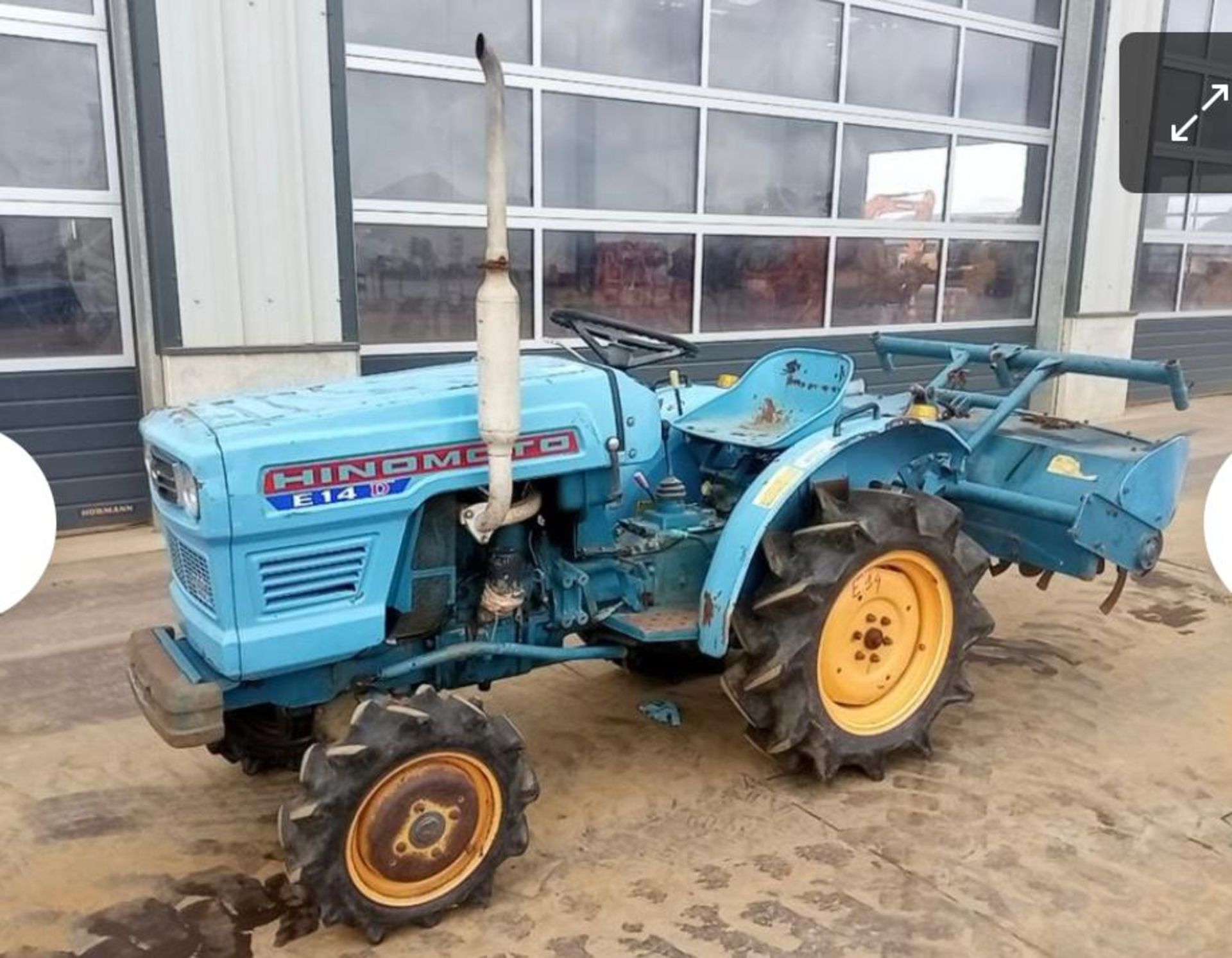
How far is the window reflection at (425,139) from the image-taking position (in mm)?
6055

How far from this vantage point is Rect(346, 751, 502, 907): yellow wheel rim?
2.32 meters

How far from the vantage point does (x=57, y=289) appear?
18.2ft

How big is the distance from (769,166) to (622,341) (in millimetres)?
5073

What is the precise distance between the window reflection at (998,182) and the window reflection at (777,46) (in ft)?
5.53

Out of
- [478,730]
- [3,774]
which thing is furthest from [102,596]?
[478,730]

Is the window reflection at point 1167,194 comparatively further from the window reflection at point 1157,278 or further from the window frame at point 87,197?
the window frame at point 87,197

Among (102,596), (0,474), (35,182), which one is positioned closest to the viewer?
(0,474)

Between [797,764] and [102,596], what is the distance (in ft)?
10.6

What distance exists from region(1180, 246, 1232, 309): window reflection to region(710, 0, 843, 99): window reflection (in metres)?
5.30

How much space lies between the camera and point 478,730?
7.85 ft

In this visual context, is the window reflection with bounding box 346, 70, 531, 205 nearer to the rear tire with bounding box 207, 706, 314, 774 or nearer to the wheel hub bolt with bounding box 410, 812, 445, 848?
the rear tire with bounding box 207, 706, 314, 774

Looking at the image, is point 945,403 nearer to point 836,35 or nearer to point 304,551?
point 304,551

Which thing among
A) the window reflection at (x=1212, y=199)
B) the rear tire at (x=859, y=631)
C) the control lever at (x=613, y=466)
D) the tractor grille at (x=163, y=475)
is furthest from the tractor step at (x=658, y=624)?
the window reflection at (x=1212, y=199)

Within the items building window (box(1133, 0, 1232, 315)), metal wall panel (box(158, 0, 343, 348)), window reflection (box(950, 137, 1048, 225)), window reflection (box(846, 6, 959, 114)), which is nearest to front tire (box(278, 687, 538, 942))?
metal wall panel (box(158, 0, 343, 348))
